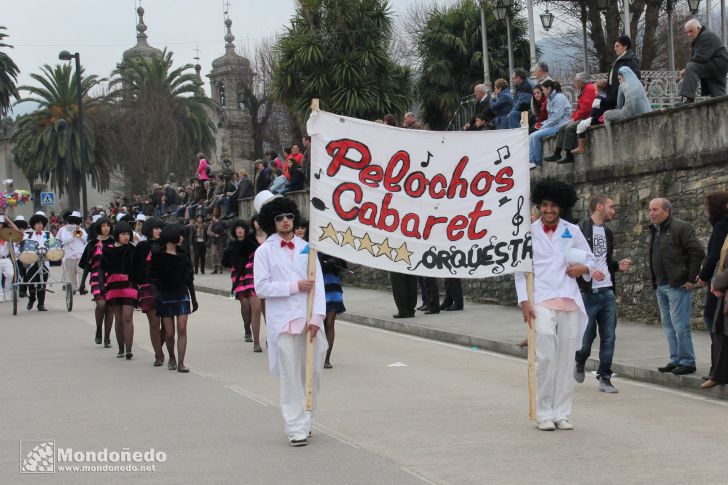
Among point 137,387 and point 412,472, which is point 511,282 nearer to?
point 137,387

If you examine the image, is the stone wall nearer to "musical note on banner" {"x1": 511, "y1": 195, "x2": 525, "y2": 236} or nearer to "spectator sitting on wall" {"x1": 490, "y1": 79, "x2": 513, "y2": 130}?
"spectator sitting on wall" {"x1": 490, "y1": 79, "x2": 513, "y2": 130}

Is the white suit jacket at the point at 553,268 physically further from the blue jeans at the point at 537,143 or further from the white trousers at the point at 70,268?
the white trousers at the point at 70,268

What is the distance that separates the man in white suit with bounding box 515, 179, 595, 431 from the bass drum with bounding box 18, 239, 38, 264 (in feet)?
55.0

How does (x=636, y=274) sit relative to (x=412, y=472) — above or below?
above

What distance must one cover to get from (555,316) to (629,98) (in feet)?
28.8

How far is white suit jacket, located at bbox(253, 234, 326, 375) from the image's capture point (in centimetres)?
871

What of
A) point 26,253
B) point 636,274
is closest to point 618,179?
point 636,274

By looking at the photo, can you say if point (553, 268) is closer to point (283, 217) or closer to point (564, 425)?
point (564, 425)

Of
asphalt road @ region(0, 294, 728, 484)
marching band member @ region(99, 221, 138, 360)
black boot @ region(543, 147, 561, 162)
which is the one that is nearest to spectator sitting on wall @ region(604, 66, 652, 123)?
black boot @ region(543, 147, 561, 162)

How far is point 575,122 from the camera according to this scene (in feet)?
61.1

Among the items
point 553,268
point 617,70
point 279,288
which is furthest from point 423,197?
point 617,70

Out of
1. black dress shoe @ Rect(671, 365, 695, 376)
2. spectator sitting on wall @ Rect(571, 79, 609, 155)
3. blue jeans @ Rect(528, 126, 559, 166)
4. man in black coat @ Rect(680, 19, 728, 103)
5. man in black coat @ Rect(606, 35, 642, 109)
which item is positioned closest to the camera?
black dress shoe @ Rect(671, 365, 695, 376)

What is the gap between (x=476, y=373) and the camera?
1289cm

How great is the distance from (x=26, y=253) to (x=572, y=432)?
1738cm
